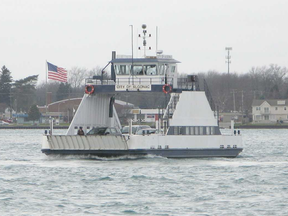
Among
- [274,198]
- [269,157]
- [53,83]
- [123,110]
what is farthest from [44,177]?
[53,83]

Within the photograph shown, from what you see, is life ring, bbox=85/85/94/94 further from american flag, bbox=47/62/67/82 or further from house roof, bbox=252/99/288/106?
house roof, bbox=252/99/288/106

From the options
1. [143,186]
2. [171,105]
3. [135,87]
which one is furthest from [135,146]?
[143,186]

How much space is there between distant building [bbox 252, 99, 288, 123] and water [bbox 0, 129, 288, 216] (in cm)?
9637

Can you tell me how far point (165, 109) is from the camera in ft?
129

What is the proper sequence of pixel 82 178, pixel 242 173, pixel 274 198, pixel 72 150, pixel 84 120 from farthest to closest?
pixel 84 120 < pixel 72 150 < pixel 242 173 < pixel 82 178 < pixel 274 198

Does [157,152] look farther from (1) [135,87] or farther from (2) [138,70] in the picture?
(2) [138,70]

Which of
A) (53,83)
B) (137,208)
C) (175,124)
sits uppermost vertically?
(53,83)

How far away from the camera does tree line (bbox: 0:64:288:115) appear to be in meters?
135

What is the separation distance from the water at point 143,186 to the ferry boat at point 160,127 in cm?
62

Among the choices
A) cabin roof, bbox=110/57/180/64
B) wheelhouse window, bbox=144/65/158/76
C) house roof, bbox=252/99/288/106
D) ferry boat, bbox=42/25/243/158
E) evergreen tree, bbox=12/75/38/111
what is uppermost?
evergreen tree, bbox=12/75/38/111

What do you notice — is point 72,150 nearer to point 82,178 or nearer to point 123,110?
point 82,178

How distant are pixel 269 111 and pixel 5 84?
4946cm

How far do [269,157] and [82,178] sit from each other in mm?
15646

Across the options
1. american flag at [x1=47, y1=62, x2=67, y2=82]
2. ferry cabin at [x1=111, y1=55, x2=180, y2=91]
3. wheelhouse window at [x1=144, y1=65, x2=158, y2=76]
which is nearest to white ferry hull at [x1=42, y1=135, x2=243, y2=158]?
ferry cabin at [x1=111, y1=55, x2=180, y2=91]
